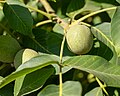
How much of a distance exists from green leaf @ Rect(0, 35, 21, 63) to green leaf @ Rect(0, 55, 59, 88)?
0.24 meters

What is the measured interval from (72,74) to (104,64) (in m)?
0.45

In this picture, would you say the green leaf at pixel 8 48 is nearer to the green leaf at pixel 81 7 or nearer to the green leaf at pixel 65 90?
the green leaf at pixel 65 90

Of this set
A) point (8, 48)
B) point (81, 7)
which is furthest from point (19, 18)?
point (81, 7)

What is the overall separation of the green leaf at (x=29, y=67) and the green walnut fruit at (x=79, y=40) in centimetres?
14

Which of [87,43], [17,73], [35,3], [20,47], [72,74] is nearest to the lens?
[17,73]

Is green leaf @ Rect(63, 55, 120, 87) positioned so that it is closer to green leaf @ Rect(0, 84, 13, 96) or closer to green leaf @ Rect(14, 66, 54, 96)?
green leaf @ Rect(14, 66, 54, 96)

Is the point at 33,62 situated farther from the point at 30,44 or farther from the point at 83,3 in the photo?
A: the point at 83,3

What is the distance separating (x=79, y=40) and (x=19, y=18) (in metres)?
0.27

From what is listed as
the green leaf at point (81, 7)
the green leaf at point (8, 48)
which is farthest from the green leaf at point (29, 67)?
the green leaf at point (81, 7)

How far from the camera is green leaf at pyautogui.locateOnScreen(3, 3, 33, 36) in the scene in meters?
1.50

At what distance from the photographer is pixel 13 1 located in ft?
5.07

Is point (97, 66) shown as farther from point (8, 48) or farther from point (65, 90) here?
point (8, 48)

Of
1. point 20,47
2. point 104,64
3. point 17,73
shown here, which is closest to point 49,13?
point 20,47

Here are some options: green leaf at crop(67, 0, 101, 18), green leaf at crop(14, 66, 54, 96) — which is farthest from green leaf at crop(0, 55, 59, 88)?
green leaf at crop(67, 0, 101, 18)
